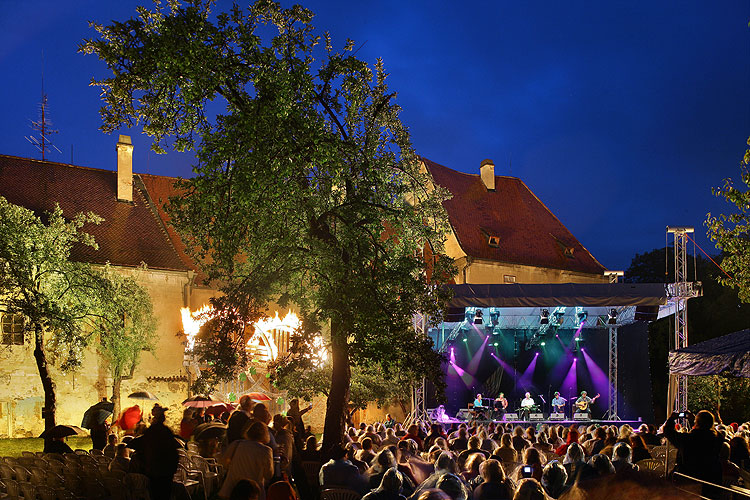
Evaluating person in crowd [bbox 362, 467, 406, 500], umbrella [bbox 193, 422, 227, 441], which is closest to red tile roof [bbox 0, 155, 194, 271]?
umbrella [bbox 193, 422, 227, 441]

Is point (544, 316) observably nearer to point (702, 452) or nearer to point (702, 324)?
point (702, 452)

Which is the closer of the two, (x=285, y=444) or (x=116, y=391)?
(x=285, y=444)

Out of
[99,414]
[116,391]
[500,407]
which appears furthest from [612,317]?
[116,391]

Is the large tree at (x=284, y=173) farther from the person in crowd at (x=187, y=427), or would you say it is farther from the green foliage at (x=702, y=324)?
the green foliage at (x=702, y=324)

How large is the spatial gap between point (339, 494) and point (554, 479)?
2414 mm

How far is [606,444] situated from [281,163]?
740cm

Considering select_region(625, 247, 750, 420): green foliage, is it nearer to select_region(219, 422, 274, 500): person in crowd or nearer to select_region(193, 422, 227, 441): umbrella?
select_region(193, 422, 227, 441): umbrella

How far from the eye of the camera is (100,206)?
120 ft

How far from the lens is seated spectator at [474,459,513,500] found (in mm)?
7141

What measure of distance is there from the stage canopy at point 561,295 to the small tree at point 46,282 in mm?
11961

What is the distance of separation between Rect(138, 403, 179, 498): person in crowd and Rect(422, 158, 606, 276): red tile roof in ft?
95.7

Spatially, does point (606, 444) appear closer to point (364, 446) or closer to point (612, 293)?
point (364, 446)

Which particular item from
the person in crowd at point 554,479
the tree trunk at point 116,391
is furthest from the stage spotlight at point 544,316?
the person in crowd at point 554,479

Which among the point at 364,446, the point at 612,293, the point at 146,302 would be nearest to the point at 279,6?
the point at 364,446
